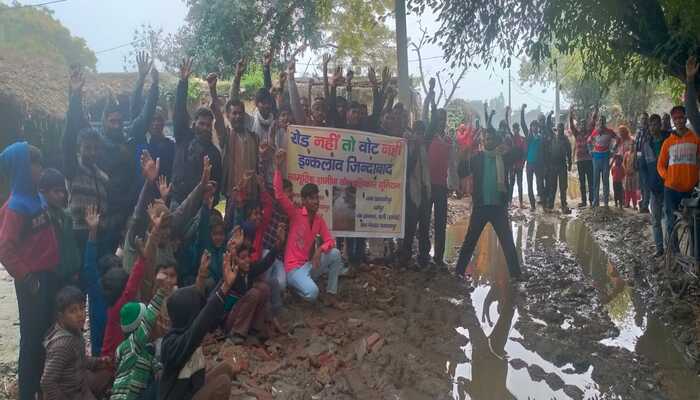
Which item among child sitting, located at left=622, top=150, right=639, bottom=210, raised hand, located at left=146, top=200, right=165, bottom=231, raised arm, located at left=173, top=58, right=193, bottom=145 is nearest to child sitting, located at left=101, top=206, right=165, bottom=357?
raised hand, located at left=146, top=200, right=165, bottom=231

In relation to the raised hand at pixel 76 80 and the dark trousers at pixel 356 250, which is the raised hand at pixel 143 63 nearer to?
the raised hand at pixel 76 80

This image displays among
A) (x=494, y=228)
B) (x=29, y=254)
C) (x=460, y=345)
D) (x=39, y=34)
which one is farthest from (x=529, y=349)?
(x=39, y=34)

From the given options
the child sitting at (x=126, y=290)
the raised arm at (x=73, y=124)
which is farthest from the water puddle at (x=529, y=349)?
the raised arm at (x=73, y=124)

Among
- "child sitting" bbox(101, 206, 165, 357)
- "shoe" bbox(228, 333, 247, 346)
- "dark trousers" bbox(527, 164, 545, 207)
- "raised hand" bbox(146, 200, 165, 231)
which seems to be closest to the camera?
"child sitting" bbox(101, 206, 165, 357)

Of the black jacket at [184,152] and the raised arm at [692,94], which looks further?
the raised arm at [692,94]

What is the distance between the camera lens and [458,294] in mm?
7215

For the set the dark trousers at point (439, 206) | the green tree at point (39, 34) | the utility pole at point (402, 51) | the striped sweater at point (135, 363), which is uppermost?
the green tree at point (39, 34)

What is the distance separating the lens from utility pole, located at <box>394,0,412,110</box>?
12.2m

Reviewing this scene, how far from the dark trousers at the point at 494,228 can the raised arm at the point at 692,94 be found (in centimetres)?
236

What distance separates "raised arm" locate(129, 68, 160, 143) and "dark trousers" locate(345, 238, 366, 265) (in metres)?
3.02

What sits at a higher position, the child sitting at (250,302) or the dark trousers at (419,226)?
the dark trousers at (419,226)

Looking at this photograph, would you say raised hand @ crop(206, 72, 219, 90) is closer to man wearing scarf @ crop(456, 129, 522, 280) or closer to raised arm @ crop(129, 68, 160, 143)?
raised arm @ crop(129, 68, 160, 143)

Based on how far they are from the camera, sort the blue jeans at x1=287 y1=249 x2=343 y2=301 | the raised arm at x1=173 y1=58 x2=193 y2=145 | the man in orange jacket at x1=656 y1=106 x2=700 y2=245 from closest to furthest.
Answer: the raised arm at x1=173 y1=58 x2=193 y2=145
the blue jeans at x1=287 y1=249 x2=343 y2=301
the man in orange jacket at x1=656 y1=106 x2=700 y2=245

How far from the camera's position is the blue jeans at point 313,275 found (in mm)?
5660
